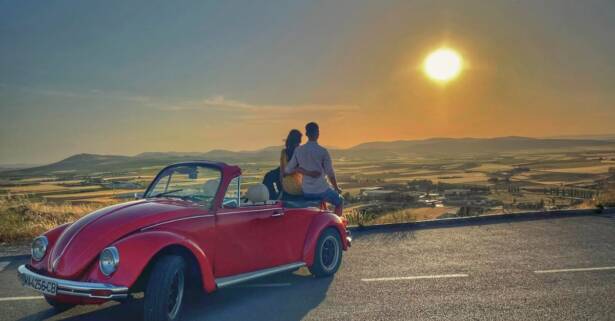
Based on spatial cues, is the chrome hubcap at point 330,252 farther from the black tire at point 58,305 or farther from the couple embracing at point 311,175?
the black tire at point 58,305

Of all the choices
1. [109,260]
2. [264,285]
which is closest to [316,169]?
[264,285]

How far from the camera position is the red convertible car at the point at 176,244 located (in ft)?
17.3

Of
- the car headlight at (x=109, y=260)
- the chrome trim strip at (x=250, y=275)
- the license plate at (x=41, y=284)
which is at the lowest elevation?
the chrome trim strip at (x=250, y=275)

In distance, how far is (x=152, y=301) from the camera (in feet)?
17.2

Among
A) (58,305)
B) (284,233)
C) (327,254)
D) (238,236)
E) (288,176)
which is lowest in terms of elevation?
(58,305)

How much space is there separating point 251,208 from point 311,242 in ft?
4.26

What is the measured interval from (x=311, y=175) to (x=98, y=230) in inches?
156

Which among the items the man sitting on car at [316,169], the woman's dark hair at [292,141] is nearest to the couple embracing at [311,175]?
the man sitting on car at [316,169]

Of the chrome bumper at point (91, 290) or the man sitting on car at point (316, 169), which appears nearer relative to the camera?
the chrome bumper at point (91, 290)

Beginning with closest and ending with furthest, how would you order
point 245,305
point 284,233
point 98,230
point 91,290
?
point 91,290
point 98,230
point 245,305
point 284,233

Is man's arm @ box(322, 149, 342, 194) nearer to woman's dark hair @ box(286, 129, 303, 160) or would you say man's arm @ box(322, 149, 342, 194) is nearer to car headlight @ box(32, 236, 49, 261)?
woman's dark hair @ box(286, 129, 303, 160)

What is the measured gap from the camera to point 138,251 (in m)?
5.36

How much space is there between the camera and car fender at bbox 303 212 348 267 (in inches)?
304

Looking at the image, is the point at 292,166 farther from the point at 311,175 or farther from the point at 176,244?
the point at 176,244
